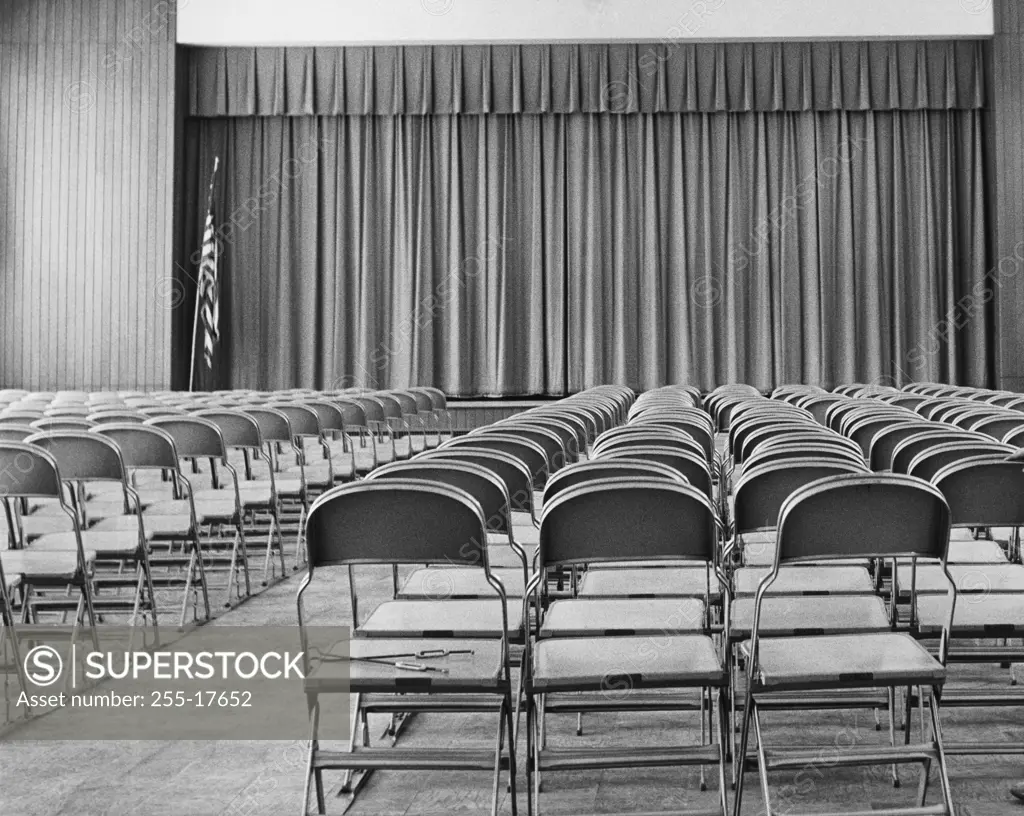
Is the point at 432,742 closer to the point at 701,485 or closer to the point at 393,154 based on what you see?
the point at 701,485

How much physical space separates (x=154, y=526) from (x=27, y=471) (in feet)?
3.79

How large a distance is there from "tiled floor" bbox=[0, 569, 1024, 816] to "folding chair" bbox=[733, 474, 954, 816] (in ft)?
0.68

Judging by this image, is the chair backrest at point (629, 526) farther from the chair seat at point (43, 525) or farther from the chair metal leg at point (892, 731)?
the chair seat at point (43, 525)

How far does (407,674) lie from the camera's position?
2893mm

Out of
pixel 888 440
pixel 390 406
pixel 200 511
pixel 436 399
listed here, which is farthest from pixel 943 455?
pixel 436 399

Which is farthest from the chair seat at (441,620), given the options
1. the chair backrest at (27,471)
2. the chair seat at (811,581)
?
the chair backrest at (27,471)

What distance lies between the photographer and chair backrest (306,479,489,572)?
2955 millimetres

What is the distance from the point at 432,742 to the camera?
3672mm

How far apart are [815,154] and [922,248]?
1974 mm

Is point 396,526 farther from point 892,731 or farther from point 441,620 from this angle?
point 892,731

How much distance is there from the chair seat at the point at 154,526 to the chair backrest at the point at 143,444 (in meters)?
0.25

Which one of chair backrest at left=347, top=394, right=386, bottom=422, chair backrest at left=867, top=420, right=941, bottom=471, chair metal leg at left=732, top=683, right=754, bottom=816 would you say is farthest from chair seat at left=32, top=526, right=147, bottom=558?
chair backrest at left=347, top=394, right=386, bottom=422

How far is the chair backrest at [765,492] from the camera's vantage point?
3.40 m

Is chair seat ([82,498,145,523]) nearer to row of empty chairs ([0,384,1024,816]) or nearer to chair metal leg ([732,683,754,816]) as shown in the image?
row of empty chairs ([0,384,1024,816])
